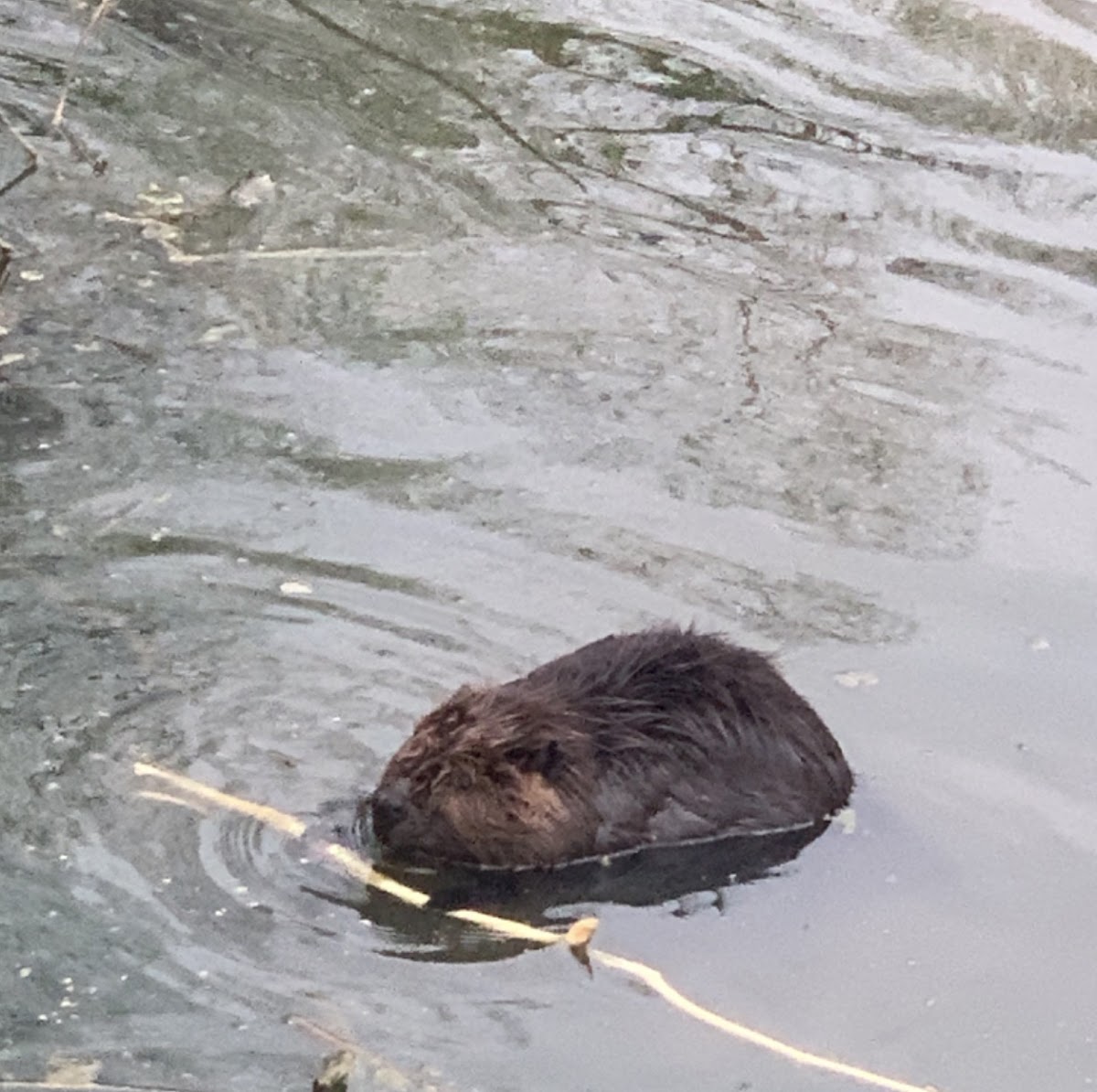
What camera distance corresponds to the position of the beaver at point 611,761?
3.94 metres

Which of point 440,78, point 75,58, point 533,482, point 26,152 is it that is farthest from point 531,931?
point 440,78

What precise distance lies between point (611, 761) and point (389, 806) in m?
0.41

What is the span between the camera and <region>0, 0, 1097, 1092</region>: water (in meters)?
3.69

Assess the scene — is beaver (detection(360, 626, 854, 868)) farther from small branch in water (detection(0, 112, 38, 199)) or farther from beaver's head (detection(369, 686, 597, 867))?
small branch in water (detection(0, 112, 38, 199))

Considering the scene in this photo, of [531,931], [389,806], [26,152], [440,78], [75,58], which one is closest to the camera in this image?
[531,931]

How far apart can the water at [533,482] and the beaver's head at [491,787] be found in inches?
7.2

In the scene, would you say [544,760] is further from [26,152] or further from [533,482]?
[26,152]

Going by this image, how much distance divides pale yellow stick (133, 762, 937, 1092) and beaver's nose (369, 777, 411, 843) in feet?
0.22

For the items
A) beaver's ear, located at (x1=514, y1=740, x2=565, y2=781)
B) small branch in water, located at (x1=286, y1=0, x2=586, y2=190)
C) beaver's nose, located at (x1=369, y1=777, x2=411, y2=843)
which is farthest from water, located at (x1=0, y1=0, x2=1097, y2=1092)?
beaver's ear, located at (x1=514, y1=740, x2=565, y2=781)

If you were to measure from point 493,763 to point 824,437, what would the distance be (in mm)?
1955

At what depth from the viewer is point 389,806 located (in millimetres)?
3934

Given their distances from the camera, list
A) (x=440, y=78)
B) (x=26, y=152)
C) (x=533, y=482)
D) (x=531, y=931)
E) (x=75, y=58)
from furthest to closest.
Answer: (x=440, y=78)
(x=26, y=152)
(x=75, y=58)
(x=533, y=482)
(x=531, y=931)

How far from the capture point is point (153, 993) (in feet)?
11.7

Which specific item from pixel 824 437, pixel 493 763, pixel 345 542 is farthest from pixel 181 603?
pixel 824 437
